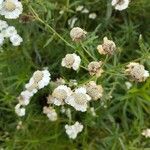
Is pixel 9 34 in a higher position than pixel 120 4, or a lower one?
lower

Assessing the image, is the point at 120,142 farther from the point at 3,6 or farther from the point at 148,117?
the point at 3,6

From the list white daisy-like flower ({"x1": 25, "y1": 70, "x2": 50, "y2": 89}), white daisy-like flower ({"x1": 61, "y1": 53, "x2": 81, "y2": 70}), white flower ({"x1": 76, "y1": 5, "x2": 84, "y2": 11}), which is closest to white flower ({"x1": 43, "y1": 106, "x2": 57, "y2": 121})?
white daisy-like flower ({"x1": 25, "y1": 70, "x2": 50, "y2": 89})

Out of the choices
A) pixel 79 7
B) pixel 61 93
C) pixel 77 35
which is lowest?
pixel 79 7

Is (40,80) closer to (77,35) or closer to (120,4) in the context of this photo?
(77,35)

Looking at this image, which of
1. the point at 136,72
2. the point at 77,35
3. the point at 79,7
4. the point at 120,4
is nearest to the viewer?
the point at 136,72

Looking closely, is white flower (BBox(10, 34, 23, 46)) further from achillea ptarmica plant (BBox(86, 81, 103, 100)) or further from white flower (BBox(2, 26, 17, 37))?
achillea ptarmica plant (BBox(86, 81, 103, 100))

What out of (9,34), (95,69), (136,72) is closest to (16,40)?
(9,34)

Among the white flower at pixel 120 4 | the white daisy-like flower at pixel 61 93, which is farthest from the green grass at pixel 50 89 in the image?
the white daisy-like flower at pixel 61 93
